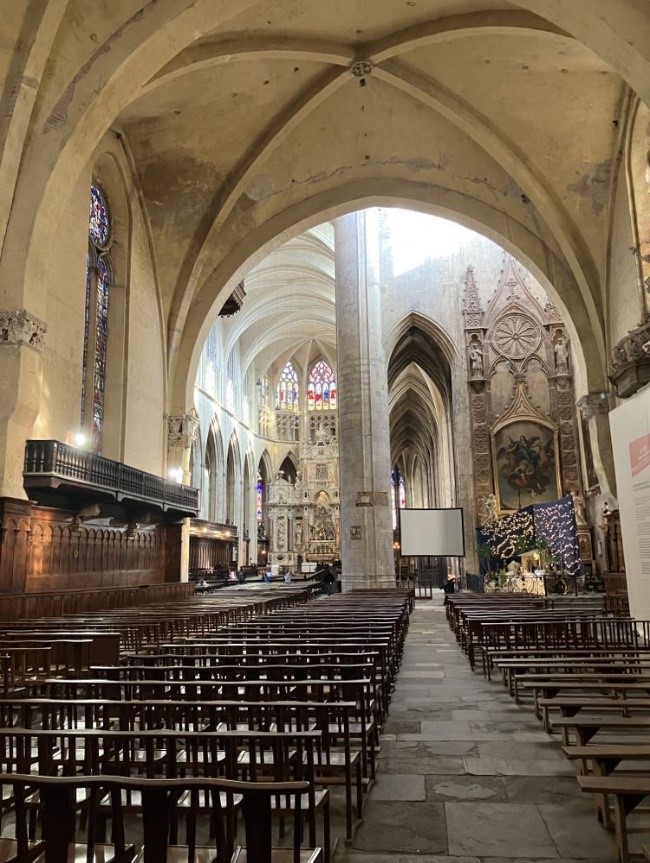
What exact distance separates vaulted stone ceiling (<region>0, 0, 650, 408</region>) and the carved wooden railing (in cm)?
261

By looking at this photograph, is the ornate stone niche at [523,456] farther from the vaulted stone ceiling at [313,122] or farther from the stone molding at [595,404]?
the stone molding at [595,404]

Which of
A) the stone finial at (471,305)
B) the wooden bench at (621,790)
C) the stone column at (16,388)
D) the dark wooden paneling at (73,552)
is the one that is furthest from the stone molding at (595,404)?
the wooden bench at (621,790)

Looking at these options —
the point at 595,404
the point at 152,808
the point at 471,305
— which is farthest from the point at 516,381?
the point at 152,808

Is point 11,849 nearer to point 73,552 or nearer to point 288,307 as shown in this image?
point 73,552

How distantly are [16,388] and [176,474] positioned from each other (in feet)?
29.6

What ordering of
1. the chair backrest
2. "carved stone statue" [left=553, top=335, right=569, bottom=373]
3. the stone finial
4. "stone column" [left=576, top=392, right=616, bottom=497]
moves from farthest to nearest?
the stone finial, "carved stone statue" [left=553, top=335, right=569, bottom=373], "stone column" [left=576, top=392, right=616, bottom=497], the chair backrest

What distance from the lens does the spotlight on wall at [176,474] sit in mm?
19297

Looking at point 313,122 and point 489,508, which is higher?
point 313,122

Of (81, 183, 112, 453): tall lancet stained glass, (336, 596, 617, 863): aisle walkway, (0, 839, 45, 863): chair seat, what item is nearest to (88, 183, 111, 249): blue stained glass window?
(81, 183, 112, 453): tall lancet stained glass

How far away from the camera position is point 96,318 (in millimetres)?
16844

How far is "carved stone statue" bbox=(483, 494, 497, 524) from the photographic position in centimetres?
2527

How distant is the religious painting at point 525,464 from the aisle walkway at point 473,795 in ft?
65.1

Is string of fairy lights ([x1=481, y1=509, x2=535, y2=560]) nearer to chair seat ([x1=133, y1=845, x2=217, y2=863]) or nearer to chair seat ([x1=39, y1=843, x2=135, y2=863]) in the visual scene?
chair seat ([x1=133, y1=845, x2=217, y2=863])

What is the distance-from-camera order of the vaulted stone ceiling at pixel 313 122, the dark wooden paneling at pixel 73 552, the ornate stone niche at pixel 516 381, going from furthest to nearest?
the ornate stone niche at pixel 516 381 < the dark wooden paneling at pixel 73 552 < the vaulted stone ceiling at pixel 313 122
